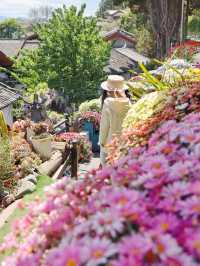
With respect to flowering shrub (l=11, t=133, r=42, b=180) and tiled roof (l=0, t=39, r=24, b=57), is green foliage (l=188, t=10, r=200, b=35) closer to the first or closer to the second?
tiled roof (l=0, t=39, r=24, b=57)

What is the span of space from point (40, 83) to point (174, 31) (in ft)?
36.3

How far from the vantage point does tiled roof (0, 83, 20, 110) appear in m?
23.7

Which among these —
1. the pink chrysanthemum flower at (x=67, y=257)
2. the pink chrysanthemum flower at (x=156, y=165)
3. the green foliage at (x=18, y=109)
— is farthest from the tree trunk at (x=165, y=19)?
the pink chrysanthemum flower at (x=67, y=257)

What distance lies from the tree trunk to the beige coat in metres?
31.1

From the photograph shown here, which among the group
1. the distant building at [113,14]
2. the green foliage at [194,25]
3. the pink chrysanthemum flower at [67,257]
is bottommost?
the distant building at [113,14]

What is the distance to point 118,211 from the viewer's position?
1383 millimetres

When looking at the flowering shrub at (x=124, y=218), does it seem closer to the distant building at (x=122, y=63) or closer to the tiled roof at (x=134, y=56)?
the distant building at (x=122, y=63)

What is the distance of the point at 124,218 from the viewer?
1.36m

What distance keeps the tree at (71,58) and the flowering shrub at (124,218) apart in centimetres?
2891

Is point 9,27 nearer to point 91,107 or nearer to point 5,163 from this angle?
point 91,107

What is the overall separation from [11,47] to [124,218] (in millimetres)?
47066

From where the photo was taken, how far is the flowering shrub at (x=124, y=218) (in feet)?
4.17

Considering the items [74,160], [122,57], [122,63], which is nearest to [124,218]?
[74,160]

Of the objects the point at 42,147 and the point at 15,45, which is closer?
the point at 42,147
